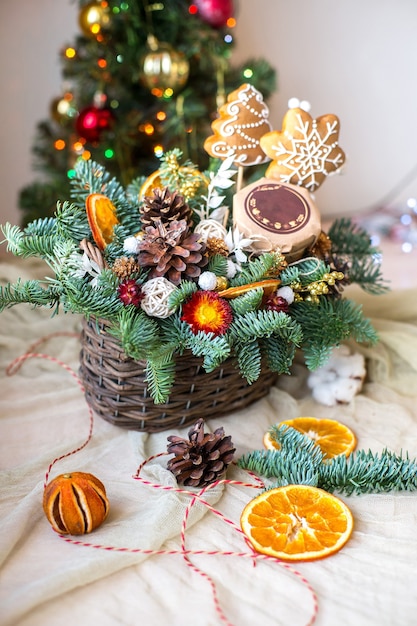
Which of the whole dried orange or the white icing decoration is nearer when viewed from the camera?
the whole dried orange

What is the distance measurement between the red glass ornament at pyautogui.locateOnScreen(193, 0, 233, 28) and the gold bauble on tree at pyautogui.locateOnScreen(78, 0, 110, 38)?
225 mm

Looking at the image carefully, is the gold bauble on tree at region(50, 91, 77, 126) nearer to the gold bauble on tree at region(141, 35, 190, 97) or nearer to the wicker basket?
the gold bauble on tree at region(141, 35, 190, 97)

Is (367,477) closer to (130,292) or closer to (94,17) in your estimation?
(130,292)

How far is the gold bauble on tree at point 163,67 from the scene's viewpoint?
1588mm

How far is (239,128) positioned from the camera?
107cm

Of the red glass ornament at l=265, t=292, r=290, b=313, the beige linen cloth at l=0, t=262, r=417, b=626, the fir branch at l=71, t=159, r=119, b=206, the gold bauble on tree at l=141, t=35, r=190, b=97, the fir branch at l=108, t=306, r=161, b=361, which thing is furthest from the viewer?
the gold bauble on tree at l=141, t=35, r=190, b=97

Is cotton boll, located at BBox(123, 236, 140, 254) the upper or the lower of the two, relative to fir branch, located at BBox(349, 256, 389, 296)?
upper

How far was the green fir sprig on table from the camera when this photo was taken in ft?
2.88

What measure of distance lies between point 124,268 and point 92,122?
834 millimetres

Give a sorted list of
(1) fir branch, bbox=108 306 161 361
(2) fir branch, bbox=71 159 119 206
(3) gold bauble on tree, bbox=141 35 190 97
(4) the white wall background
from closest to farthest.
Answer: (1) fir branch, bbox=108 306 161 361
(2) fir branch, bbox=71 159 119 206
(3) gold bauble on tree, bbox=141 35 190 97
(4) the white wall background

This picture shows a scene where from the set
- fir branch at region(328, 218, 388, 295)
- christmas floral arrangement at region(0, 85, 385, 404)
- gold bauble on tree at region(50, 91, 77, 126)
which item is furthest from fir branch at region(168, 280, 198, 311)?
gold bauble on tree at region(50, 91, 77, 126)

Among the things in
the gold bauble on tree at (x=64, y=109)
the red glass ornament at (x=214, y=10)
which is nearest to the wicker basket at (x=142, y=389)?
the gold bauble on tree at (x=64, y=109)

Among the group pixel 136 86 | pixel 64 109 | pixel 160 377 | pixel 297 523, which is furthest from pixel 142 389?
pixel 136 86

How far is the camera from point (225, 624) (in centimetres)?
68
